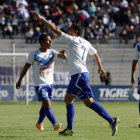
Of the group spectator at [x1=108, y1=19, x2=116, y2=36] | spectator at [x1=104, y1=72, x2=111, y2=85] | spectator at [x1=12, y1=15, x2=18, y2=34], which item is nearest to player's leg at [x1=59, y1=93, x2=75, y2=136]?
spectator at [x1=104, y1=72, x2=111, y2=85]

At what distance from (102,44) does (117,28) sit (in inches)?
119

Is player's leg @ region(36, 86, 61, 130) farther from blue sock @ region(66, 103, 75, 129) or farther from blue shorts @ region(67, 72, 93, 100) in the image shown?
blue shorts @ region(67, 72, 93, 100)

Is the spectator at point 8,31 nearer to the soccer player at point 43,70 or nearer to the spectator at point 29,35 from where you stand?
the spectator at point 29,35

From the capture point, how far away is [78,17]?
1315 inches

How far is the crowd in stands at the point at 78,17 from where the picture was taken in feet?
107

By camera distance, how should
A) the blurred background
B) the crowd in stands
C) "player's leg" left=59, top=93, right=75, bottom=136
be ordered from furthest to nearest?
the crowd in stands
the blurred background
"player's leg" left=59, top=93, right=75, bottom=136

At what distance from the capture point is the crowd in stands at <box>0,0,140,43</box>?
3256cm

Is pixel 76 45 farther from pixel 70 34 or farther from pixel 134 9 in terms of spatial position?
pixel 134 9

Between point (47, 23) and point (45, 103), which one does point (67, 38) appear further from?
point (45, 103)

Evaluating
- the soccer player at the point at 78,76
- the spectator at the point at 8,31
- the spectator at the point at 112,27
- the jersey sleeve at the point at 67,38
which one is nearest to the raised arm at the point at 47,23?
the jersey sleeve at the point at 67,38

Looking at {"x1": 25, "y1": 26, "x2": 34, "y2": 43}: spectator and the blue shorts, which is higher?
{"x1": 25, "y1": 26, "x2": 34, "y2": 43}: spectator

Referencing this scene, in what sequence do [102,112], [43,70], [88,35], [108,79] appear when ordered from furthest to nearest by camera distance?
[88,35], [108,79], [43,70], [102,112]

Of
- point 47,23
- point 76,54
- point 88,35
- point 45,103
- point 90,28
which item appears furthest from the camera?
point 90,28

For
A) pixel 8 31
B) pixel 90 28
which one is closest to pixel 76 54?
pixel 90 28
